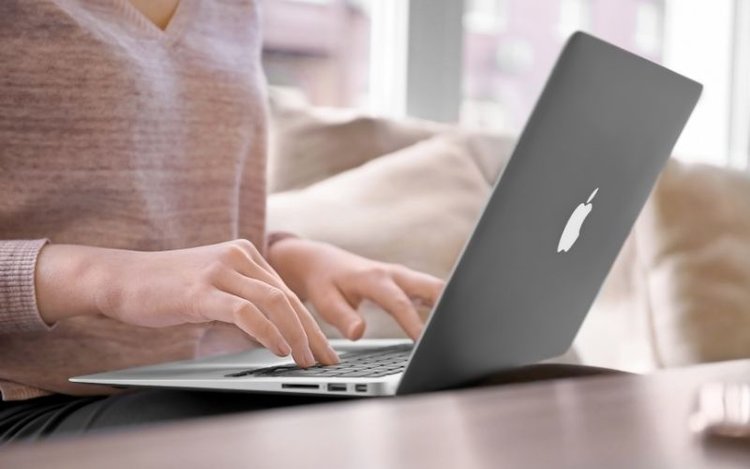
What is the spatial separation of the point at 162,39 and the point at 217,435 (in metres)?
0.74

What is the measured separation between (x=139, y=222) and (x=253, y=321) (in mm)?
340

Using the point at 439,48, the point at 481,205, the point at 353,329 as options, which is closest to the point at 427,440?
the point at 353,329

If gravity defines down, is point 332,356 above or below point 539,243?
below

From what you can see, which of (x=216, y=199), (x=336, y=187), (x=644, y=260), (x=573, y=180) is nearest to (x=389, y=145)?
(x=336, y=187)

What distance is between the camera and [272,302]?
0.67 m

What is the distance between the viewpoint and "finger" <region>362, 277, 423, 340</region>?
940 millimetres

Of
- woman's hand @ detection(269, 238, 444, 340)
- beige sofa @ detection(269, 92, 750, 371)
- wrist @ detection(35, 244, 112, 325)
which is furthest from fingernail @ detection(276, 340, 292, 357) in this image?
beige sofa @ detection(269, 92, 750, 371)

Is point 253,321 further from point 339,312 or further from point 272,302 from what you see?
point 339,312

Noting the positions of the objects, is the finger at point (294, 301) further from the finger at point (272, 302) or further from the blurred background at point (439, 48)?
the blurred background at point (439, 48)

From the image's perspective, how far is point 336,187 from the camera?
1412 mm

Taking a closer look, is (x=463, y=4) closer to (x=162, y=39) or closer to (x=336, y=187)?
(x=336, y=187)

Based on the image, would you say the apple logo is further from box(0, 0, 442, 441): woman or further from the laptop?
box(0, 0, 442, 441): woman

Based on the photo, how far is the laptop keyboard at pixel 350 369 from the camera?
0.68 metres

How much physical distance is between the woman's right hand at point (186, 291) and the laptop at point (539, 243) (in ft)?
0.10
